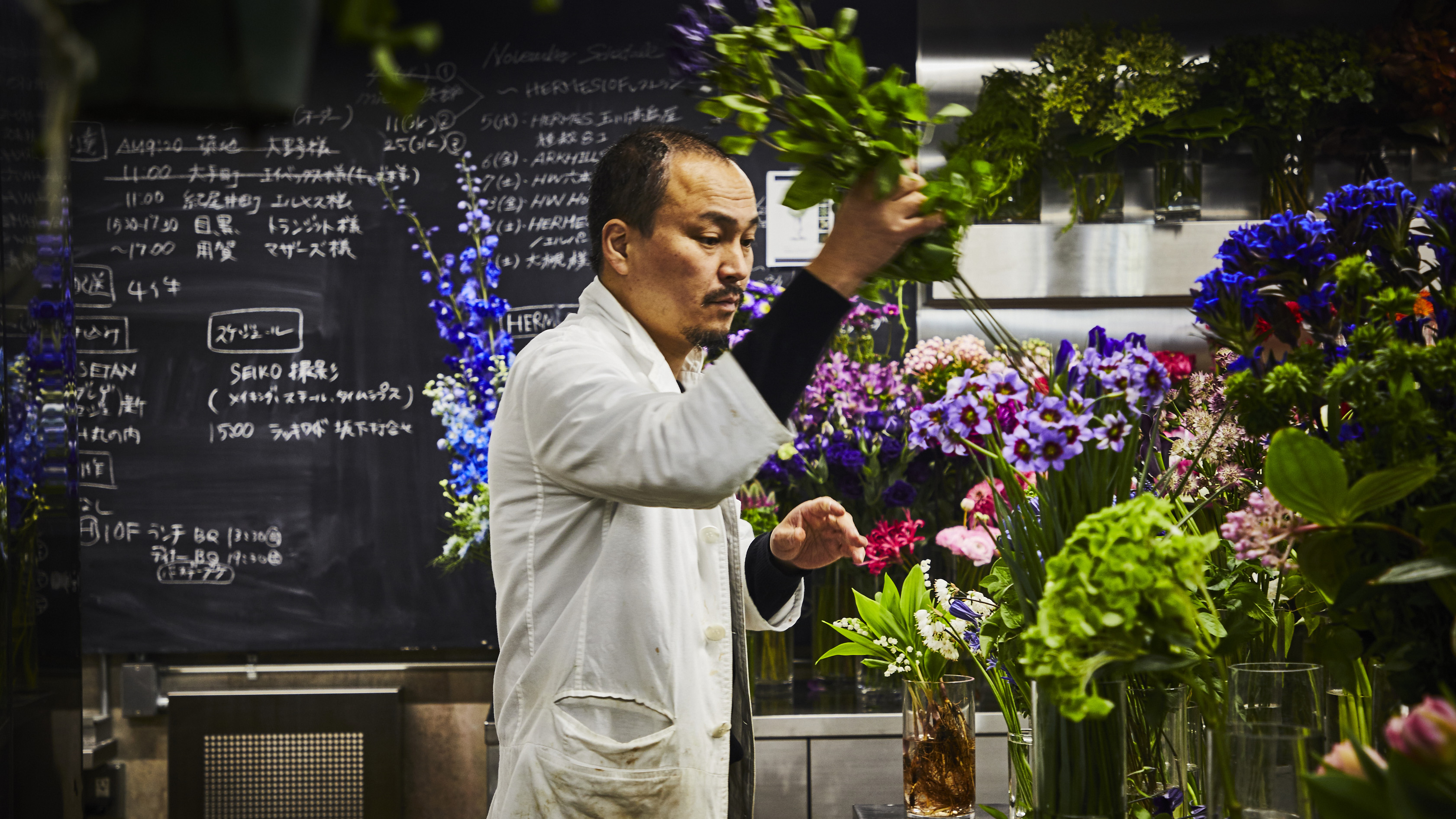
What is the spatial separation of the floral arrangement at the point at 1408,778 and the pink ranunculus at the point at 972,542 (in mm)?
1018

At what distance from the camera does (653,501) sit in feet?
3.38

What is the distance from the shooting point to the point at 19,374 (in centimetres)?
101

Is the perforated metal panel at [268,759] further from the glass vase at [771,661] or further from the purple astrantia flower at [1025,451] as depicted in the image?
the purple astrantia flower at [1025,451]

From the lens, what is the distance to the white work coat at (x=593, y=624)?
3.92 ft

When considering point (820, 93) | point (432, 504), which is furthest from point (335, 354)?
point (820, 93)

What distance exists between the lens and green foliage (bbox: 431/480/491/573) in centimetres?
224

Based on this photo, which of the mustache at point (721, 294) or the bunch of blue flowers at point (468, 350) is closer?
the mustache at point (721, 294)

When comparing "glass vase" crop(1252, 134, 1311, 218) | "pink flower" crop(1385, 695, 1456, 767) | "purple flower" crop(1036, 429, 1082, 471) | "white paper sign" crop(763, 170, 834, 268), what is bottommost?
"pink flower" crop(1385, 695, 1456, 767)

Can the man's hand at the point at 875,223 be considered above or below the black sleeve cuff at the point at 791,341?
above

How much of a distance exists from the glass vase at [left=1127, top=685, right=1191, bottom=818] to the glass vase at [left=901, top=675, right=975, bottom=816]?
18 cm

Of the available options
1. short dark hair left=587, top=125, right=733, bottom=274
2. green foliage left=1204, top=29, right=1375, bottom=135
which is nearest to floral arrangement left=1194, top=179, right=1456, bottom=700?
short dark hair left=587, top=125, right=733, bottom=274

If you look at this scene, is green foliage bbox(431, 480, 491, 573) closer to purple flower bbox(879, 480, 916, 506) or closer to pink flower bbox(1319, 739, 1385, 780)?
purple flower bbox(879, 480, 916, 506)

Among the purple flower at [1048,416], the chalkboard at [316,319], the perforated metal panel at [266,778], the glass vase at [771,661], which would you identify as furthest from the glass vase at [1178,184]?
the perforated metal panel at [266,778]

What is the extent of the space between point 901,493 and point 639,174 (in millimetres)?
912
